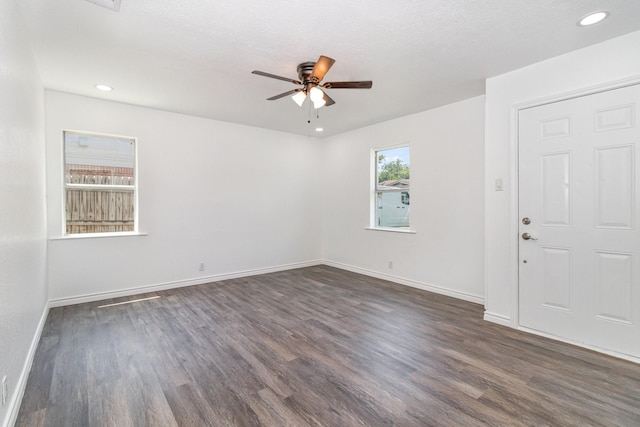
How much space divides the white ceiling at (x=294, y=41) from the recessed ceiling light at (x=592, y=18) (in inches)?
1.8

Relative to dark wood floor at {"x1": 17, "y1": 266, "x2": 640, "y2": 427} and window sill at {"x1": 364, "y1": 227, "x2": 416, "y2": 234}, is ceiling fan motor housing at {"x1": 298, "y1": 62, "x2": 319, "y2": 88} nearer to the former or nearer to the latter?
dark wood floor at {"x1": 17, "y1": 266, "x2": 640, "y2": 427}

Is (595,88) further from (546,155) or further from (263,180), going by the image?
(263,180)

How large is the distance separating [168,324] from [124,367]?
814mm

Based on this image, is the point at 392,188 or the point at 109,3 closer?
the point at 109,3

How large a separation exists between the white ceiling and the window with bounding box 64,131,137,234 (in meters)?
0.68

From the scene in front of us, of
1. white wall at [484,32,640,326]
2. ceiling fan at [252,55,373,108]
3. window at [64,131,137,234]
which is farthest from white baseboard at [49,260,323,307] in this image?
white wall at [484,32,640,326]

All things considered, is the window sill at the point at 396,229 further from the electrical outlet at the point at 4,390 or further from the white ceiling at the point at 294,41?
the electrical outlet at the point at 4,390

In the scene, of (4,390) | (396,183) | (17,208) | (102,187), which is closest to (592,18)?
(396,183)

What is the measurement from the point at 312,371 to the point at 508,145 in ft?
9.56

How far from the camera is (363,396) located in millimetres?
1950

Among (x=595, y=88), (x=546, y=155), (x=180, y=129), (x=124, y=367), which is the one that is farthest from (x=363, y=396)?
(x=180, y=129)

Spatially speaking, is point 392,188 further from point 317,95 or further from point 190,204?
point 190,204

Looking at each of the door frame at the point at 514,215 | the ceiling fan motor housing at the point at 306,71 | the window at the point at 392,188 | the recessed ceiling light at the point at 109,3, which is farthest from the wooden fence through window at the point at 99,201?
the door frame at the point at 514,215

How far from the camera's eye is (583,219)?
2623 mm
